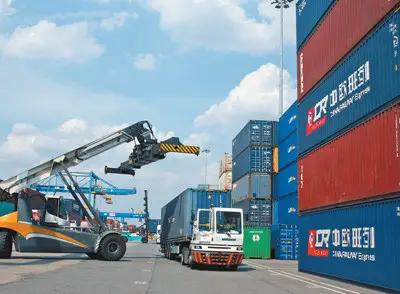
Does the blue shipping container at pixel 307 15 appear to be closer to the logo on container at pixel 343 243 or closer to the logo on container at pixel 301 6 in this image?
the logo on container at pixel 301 6

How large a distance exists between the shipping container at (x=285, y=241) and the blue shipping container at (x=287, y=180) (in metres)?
2.29

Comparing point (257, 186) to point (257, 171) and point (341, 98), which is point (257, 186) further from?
point (341, 98)

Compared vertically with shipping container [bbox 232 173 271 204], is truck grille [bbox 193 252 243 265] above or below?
below

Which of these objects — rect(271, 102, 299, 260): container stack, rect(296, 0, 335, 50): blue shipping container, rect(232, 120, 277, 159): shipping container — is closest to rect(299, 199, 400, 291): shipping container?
rect(296, 0, 335, 50): blue shipping container

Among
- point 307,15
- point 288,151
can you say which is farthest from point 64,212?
point 288,151

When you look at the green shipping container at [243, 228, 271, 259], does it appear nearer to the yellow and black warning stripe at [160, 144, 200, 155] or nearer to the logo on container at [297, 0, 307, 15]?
the yellow and black warning stripe at [160, 144, 200, 155]

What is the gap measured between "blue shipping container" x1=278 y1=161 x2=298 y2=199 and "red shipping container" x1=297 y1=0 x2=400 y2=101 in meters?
9.50

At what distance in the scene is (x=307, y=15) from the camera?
19953 millimetres

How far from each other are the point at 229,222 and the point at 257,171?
48.9 ft

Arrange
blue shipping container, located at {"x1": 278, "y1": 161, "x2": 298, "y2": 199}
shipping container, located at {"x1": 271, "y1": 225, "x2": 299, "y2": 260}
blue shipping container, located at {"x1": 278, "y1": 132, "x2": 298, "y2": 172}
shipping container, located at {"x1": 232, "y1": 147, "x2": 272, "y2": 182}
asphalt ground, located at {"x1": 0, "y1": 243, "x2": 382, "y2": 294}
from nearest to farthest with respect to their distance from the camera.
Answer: asphalt ground, located at {"x1": 0, "y1": 243, "x2": 382, "y2": 294}, blue shipping container, located at {"x1": 278, "y1": 161, "x2": 298, "y2": 199}, blue shipping container, located at {"x1": 278, "y1": 132, "x2": 298, "y2": 172}, shipping container, located at {"x1": 271, "y1": 225, "x2": 299, "y2": 260}, shipping container, located at {"x1": 232, "y1": 147, "x2": 272, "y2": 182}

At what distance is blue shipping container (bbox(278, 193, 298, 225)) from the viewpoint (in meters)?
29.4

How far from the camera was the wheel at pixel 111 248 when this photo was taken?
72.1ft

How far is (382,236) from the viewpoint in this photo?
41.1ft

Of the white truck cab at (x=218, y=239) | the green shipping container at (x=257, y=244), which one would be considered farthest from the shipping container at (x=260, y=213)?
the white truck cab at (x=218, y=239)
